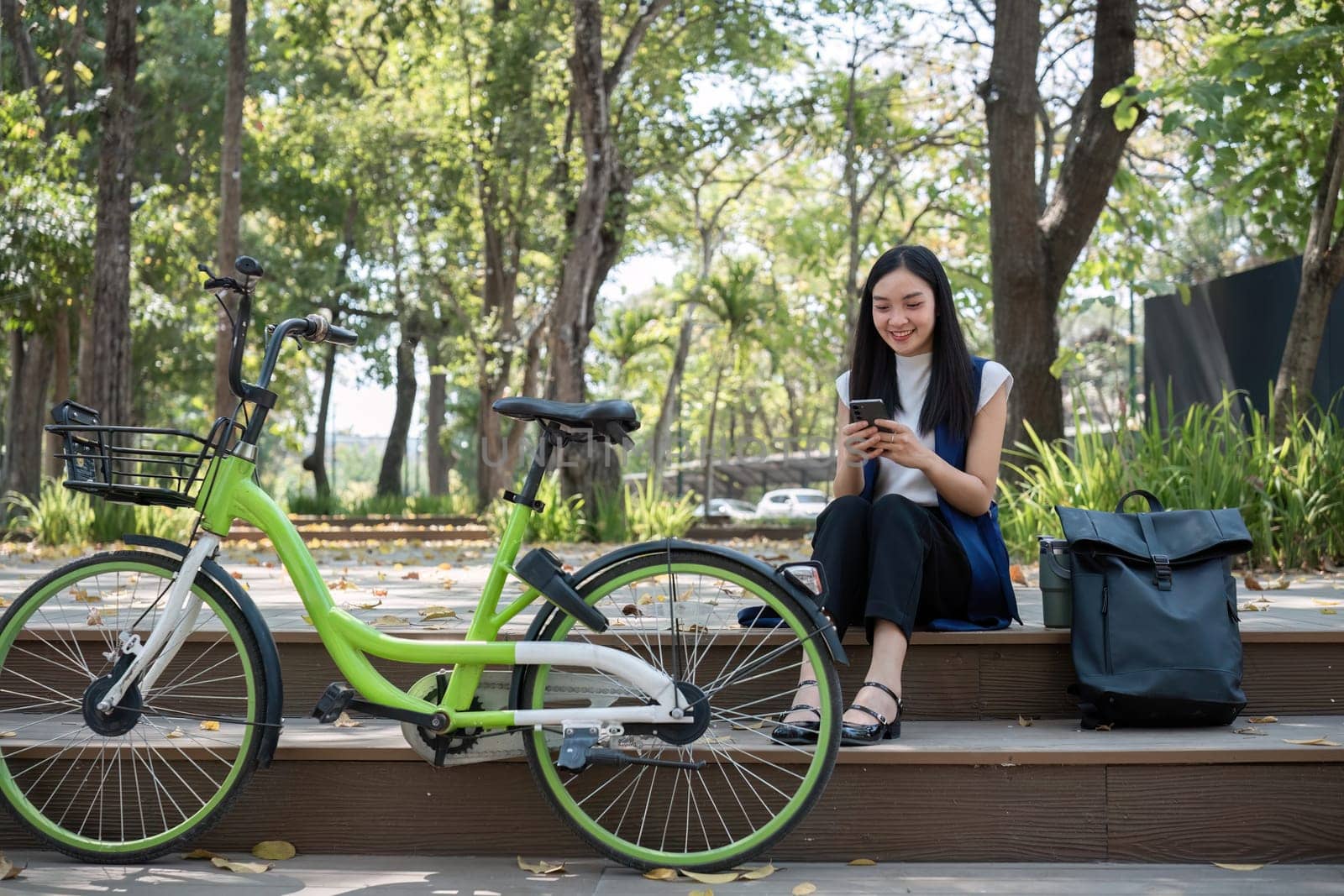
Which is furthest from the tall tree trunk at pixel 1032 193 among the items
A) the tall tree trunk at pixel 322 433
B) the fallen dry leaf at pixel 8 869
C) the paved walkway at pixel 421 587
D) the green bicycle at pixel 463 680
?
the tall tree trunk at pixel 322 433

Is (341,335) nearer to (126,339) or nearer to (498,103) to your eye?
(126,339)

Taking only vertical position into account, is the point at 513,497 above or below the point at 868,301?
below

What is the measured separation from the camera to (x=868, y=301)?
348 cm

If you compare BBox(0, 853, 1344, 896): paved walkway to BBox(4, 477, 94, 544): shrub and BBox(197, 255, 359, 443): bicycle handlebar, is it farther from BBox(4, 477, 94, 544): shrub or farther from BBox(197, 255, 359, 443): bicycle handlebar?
BBox(4, 477, 94, 544): shrub

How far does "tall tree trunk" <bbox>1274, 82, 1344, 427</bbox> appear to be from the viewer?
21.9 ft

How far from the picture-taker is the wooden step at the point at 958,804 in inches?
114

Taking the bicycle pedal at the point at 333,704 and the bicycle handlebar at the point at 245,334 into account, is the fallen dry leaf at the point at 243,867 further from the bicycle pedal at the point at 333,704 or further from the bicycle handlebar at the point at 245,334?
the bicycle handlebar at the point at 245,334

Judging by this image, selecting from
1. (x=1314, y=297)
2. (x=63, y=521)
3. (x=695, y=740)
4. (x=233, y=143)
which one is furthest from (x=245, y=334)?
(x=233, y=143)

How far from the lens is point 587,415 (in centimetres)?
281

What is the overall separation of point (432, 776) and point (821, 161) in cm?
2271

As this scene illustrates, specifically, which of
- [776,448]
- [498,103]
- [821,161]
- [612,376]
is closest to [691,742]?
[498,103]

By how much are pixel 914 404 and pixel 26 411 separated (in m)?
15.2

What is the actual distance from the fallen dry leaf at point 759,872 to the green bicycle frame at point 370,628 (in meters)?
0.61

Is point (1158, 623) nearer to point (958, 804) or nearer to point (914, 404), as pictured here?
point (958, 804)
